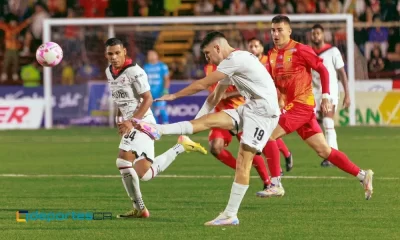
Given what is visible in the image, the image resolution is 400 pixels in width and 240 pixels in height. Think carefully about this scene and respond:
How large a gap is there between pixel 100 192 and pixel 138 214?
2963 mm

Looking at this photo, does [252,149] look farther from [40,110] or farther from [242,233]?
[40,110]

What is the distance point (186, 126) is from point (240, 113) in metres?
0.78

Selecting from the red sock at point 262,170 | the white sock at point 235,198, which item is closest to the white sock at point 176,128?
the white sock at point 235,198

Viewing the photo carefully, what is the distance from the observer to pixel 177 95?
1041cm

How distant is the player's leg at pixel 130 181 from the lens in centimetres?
1173

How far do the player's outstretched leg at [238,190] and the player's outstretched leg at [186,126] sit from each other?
1.09 ft

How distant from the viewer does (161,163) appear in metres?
14.3

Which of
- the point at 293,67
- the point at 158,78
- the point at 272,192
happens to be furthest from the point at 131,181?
the point at 158,78

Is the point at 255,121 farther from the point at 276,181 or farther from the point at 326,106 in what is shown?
the point at 276,181

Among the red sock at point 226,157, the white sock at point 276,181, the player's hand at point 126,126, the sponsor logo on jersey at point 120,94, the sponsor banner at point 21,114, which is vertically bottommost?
the sponsor banner at point 21,114

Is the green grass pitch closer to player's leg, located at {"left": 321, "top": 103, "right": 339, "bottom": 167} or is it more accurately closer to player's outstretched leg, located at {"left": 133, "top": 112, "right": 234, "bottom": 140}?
player's leg, located at {"left": 321, "top": 103, "right": 339, "bottom": 167}

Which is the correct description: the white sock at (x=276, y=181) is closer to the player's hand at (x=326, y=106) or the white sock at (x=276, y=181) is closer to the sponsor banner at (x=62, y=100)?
the player's hand at (x=326, y=106)

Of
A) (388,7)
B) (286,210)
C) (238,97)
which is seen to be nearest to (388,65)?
(388,7)

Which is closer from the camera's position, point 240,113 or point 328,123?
point 240,113
